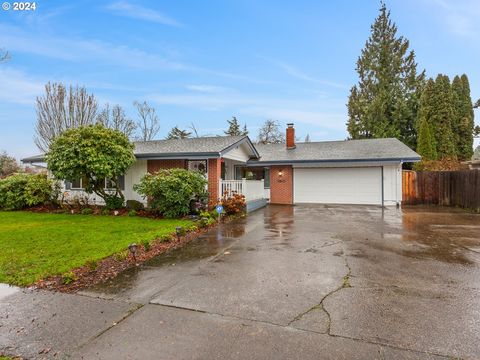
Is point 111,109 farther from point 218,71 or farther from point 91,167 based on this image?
point 91,167

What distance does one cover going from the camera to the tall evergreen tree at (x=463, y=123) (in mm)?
26078

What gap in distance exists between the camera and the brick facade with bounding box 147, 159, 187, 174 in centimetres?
1302

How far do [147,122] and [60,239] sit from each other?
30835mm

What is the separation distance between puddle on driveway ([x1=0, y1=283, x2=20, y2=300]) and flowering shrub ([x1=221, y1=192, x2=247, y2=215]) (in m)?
7.67

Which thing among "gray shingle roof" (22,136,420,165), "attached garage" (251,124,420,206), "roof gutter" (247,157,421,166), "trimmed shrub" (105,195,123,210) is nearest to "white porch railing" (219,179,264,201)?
"gray shingle roof" (22,136,420,165)

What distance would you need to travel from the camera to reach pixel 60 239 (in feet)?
24.7

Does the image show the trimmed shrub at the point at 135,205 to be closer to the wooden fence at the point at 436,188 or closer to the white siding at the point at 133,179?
the white siding at the point at 133,179

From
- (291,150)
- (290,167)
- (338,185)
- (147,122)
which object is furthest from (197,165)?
(147,122)

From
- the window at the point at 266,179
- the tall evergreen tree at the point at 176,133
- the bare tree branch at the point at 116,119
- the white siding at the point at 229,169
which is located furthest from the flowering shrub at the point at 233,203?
the tall evergreen tree at the point at 176,133

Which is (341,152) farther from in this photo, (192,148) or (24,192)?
(24,192)

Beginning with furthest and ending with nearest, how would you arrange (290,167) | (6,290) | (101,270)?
(290,167), (101,270), (6,290)

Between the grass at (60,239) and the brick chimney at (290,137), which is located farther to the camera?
the brick chimney at (290,137)

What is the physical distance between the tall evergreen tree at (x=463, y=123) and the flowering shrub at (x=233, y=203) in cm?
2447

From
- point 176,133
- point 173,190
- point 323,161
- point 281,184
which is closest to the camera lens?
point 173,190
